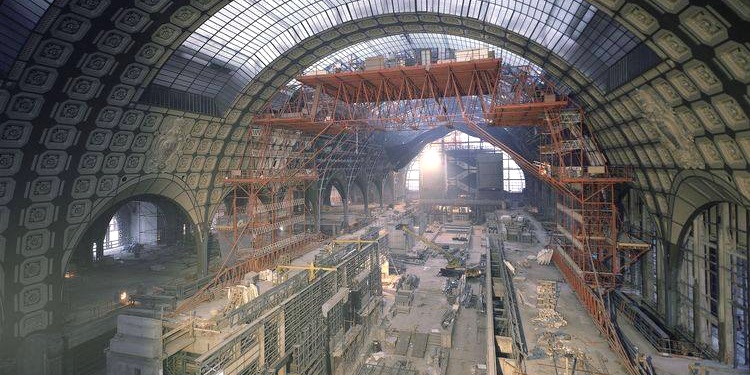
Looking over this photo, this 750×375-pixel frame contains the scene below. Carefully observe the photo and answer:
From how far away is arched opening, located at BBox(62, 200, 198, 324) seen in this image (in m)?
24.2

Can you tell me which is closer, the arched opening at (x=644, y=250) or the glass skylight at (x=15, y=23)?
the glass skylight at (x=15, y=23)

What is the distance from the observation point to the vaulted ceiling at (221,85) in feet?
43.0

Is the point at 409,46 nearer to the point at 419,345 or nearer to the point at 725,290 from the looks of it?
the point at 419,345

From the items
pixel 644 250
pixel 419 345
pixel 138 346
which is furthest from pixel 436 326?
pixel 138 346

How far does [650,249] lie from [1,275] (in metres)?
35.8

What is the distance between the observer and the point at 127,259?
119 ft

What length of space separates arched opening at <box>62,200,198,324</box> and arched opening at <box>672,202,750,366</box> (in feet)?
106

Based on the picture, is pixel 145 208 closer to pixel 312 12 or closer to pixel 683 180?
pixel 312 12

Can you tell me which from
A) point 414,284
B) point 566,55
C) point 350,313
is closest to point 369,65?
point 566,55

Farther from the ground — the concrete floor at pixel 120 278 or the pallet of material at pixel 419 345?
the concrete floor at pixel 120 278

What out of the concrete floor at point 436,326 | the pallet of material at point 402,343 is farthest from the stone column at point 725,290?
the pallet of material at point 402,343

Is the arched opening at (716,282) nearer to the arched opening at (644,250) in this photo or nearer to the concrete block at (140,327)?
the arched opening at (644,250)

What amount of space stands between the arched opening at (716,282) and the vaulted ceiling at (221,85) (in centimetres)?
105

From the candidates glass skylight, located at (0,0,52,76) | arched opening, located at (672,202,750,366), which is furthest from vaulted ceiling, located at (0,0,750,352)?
arched opening, located at (672,202,750,366)
